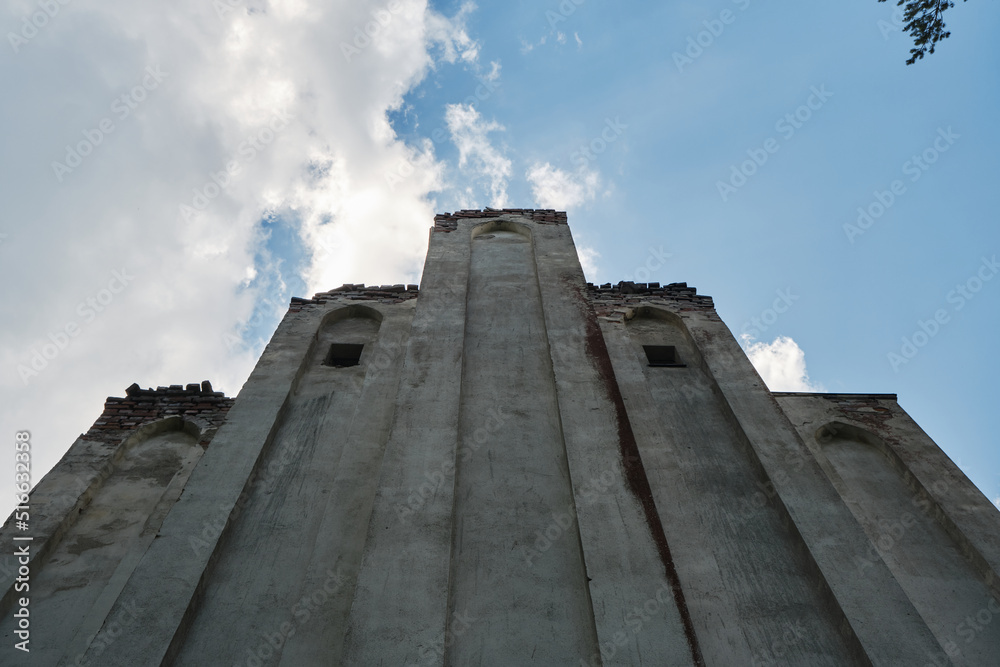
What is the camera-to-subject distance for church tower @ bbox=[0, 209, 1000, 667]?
5.95 meters

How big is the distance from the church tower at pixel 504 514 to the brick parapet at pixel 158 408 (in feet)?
0.15

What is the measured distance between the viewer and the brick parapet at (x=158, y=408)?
9692 mm

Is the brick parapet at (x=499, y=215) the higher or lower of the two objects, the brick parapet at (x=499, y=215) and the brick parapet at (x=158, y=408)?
the higher

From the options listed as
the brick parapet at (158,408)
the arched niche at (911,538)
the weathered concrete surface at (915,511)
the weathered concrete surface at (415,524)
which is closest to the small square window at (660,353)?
the weathered concrete surface at (915,511)

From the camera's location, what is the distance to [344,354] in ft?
34.8

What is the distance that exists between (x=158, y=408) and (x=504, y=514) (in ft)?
18.9

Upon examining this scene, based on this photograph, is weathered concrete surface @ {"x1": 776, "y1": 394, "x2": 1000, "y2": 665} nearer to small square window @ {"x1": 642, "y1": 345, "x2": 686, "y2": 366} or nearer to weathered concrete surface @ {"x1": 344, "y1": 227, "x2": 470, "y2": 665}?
small square window @ {"x1": 642, "y1": 345, "x2": 686, "y2": 366}

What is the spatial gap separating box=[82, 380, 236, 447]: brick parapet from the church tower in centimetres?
5

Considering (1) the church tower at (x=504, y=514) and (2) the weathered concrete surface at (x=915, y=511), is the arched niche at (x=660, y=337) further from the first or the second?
(2) the weathered concrete surface at (x=915, y=511)

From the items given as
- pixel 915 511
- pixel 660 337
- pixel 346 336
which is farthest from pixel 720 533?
pixel 346 336

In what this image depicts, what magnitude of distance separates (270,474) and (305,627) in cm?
214

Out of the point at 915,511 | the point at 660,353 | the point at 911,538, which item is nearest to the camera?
the point at 911,538

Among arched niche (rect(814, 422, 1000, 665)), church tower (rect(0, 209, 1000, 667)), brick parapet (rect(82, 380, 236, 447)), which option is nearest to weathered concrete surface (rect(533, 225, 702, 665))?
church tower (rect(0, 209, 1000, 667))

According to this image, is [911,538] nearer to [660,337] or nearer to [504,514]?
[660,337]
